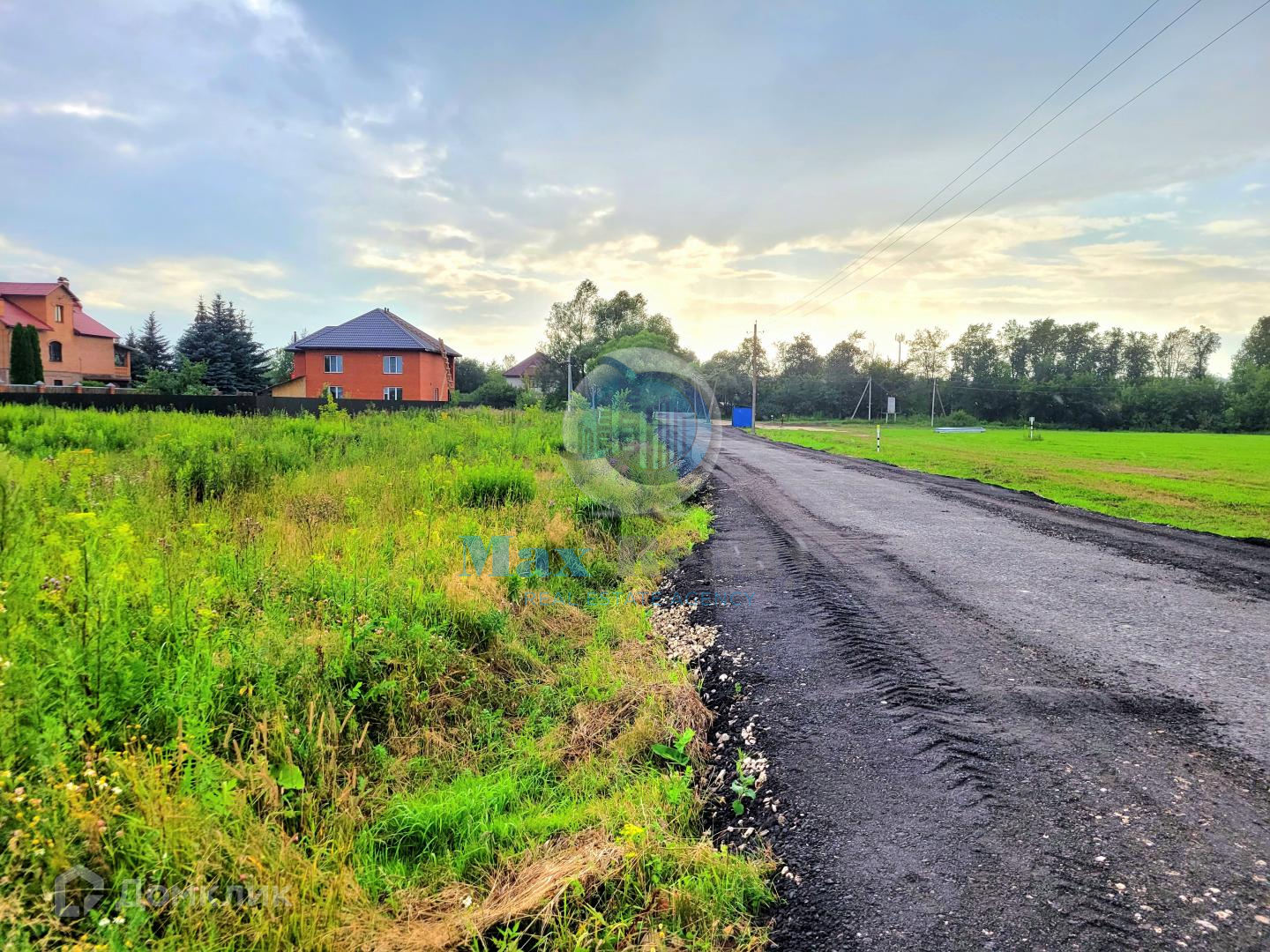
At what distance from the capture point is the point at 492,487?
28.0ft

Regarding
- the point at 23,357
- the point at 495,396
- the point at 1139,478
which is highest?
the point at 23,357

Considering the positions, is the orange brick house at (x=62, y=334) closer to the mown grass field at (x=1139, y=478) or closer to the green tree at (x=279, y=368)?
the green tree at (x=279, y=368)

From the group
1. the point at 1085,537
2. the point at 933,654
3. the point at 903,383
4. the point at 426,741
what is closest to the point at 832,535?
the point at 1085,537

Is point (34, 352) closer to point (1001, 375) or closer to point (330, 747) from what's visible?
point (330, 747)

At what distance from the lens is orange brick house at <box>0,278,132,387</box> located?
47125 millimetres

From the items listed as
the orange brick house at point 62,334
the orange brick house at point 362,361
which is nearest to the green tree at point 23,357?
the orange brick house at point 62,334

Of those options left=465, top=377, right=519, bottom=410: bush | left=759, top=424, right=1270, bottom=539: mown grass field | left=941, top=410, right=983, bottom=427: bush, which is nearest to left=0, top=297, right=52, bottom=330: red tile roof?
left=465, top=377, right=519, bottom=410: bush

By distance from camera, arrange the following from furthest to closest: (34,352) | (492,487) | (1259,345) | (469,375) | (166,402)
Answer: (469,375) < (1259,345) < (34,352) < (166,402) < (492,487)

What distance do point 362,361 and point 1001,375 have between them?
70.8 metres

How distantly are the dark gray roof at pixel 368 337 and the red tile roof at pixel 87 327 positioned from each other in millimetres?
23518

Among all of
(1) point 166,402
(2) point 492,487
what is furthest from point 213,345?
(2) point 492,487

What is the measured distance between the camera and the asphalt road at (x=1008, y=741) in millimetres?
2064

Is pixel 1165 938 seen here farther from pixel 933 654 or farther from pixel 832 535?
pixel 832 535

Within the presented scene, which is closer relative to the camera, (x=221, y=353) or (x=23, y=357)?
→ (x=23, y=357)
